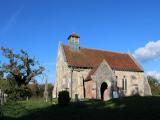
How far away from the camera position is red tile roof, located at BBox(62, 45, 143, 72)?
5372cm

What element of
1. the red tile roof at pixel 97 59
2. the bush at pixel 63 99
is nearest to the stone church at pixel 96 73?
the red tile roof at pixel 97 59

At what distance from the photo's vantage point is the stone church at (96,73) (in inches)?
1940

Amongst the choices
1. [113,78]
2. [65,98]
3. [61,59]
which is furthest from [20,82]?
[65,98]

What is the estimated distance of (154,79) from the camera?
11169 cm

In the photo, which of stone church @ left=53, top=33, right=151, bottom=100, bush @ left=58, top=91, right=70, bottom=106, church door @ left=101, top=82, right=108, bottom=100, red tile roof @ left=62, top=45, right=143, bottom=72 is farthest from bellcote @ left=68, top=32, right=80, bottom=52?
bush @ left=58, top=91, right=70, bottom=106

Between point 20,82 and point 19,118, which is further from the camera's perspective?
point 20,82

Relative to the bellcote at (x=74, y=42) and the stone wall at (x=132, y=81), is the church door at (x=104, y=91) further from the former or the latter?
the bellcote at (x=74, y=42)

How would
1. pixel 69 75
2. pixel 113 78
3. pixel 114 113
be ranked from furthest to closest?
pixel 69 75 < pixel 113 78 < pixel 114 113

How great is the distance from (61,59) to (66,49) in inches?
84.1

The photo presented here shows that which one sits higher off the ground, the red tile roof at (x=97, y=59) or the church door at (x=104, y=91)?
the red tile roof at (x=97, y=59)

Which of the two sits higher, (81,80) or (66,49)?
(66,49)

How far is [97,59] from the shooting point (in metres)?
56.6

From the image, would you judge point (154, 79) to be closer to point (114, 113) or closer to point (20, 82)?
point (20, 82)

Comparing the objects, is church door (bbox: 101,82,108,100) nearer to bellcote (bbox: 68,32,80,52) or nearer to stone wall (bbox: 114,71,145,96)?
stone wall (bbox: 114,71,145,96)
